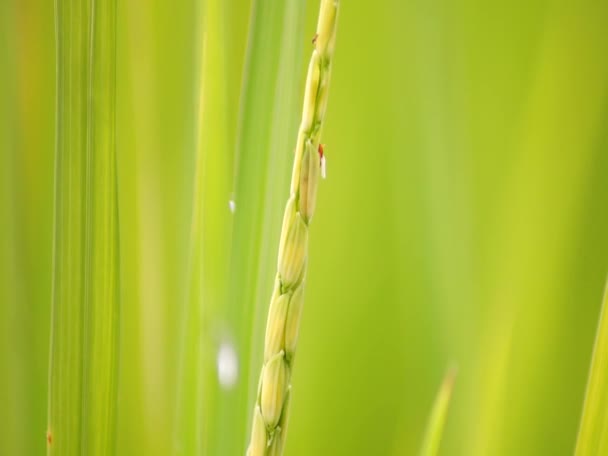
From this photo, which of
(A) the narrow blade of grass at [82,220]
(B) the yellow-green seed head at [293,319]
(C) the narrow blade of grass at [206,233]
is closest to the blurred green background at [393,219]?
A: (C) the narrow blade of grass at [206,233]

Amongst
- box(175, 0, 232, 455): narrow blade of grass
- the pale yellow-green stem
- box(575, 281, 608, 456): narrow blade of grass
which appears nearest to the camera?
the pale yellow-green stem

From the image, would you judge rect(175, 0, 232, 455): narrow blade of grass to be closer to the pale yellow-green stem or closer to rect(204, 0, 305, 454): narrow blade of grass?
rect(204, 0, 305, 454): narrow blade of grass

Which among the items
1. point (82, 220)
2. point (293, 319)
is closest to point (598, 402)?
point (293, 319)

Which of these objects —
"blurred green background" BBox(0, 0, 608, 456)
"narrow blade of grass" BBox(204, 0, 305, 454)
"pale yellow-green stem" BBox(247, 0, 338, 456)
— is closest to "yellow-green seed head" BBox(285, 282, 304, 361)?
"pale yellow-green stem" BBox(247, 0, 338, 456)

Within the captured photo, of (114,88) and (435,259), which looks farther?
(435,259)

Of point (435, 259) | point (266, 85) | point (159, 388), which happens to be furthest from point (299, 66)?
point (159, 388)

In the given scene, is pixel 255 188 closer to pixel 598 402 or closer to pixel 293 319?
pixel 293 319

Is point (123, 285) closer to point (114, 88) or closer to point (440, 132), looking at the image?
point (114, 88)
